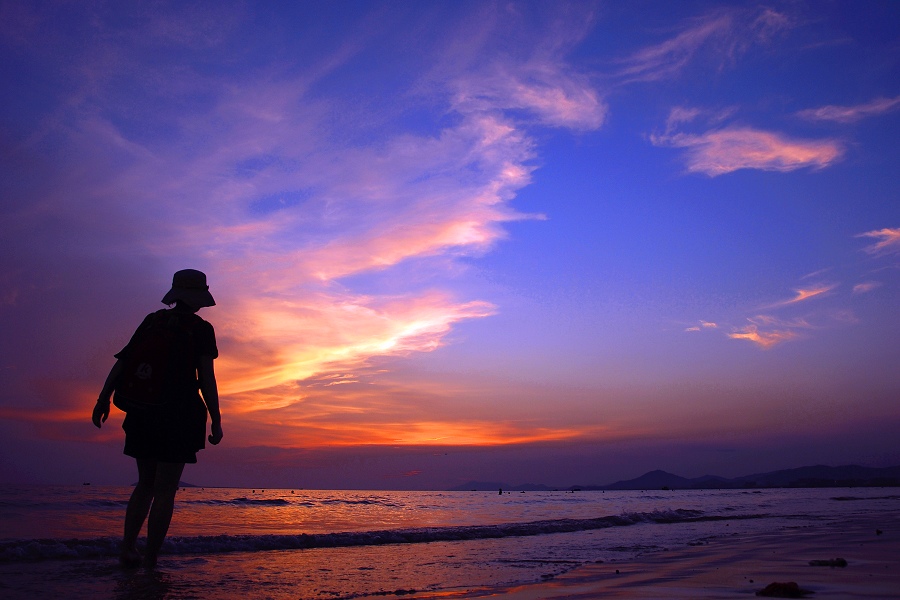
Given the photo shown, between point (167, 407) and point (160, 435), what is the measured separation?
218 mm

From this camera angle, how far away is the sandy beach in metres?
4.59

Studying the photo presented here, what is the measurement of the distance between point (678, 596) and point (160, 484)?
411cm

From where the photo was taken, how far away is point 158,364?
4535 millimetres

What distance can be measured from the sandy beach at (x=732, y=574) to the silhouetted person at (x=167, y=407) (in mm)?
2216

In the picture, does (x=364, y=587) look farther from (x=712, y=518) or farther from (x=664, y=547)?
(x=712, y=518)

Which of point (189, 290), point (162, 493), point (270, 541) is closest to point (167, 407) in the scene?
point (162, 493)

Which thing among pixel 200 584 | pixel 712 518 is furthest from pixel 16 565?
pixel 712 518

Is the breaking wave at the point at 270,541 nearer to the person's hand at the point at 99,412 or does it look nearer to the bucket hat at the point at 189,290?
the person's hand at the point at 99,412

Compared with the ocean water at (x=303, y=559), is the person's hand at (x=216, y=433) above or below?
above

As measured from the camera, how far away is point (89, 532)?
969 cm

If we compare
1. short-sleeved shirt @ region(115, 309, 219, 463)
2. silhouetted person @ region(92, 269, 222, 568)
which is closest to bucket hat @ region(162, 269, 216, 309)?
silhouetted person @ region(92, 269, 222, 568)

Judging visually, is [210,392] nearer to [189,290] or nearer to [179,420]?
[179,420]

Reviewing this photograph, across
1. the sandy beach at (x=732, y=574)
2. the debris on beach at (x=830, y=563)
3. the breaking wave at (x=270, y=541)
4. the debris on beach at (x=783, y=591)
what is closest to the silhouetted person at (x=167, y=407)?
the sandy beach at (x=732, y=574)

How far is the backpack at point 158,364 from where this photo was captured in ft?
14.6
